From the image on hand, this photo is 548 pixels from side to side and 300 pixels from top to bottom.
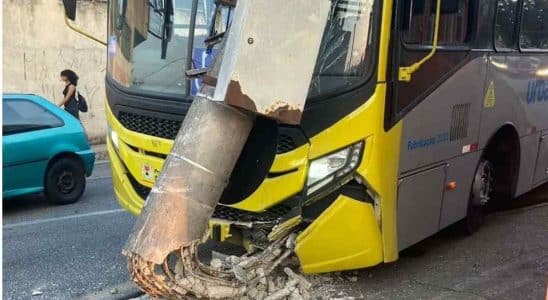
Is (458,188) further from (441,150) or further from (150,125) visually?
(150,125)

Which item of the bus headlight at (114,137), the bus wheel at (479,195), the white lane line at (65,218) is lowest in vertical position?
the white lane line at (65,218)

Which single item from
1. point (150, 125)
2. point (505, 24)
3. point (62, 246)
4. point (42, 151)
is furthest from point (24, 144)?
point (505, 24)

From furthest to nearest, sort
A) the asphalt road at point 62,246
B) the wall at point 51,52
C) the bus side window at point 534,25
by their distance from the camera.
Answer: the wall at point 51,52
the bus side window at point 534,25
the asphalt road at point 62,246

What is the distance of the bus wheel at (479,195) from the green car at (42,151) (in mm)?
5300

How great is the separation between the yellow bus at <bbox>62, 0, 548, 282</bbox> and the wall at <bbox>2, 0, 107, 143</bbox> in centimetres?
941

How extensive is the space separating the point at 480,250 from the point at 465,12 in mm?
2283

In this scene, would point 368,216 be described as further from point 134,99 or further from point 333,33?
point 134,99

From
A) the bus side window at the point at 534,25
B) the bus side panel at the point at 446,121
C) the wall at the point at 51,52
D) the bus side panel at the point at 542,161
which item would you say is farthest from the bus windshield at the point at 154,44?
the wall at the point at 51,52

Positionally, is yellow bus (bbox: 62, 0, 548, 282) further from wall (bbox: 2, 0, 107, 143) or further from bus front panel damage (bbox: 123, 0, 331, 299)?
wall (bbox: 2, 0, 107, 143)

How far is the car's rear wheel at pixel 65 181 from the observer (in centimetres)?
854

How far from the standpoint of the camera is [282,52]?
3.74 metres

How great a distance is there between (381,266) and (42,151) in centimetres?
492

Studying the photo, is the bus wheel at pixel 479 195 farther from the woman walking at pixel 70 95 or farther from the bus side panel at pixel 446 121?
the woman walking at pixel 70 95

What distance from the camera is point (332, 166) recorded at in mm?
4355
